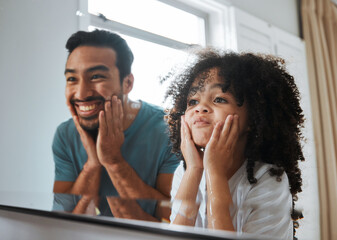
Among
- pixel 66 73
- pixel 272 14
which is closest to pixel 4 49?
pixel 66 73

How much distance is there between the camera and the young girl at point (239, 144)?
54 centimetres

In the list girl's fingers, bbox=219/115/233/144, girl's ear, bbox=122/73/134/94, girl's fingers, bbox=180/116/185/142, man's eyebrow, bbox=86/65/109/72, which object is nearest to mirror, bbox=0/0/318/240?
man's eyebrow, bbox=86/65/109/72

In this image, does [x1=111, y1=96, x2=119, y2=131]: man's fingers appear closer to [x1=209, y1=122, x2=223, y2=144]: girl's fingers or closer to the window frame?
the window frame

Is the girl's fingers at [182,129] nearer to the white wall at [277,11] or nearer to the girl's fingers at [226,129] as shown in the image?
the girl's fingers at [226,129]

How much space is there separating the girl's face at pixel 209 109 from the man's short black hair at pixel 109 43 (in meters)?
0.29

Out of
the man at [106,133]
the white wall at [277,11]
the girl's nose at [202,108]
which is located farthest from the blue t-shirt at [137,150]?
the white wall at [277,11]

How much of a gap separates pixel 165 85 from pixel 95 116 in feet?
0.95

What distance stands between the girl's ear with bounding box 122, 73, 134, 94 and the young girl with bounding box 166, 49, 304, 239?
22cm

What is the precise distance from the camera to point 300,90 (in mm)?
539

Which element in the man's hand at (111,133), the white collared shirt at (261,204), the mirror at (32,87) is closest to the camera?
the white collared shirt at (261,204)

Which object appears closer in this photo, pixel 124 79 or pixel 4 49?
pixel 124 79

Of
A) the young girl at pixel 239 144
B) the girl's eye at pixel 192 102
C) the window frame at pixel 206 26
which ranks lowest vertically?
the young girl at pixel 239 144

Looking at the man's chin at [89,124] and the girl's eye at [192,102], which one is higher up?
the man's chin at [89,124]

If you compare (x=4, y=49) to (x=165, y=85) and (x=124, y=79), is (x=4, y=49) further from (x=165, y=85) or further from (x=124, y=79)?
(x=165, y=85)
